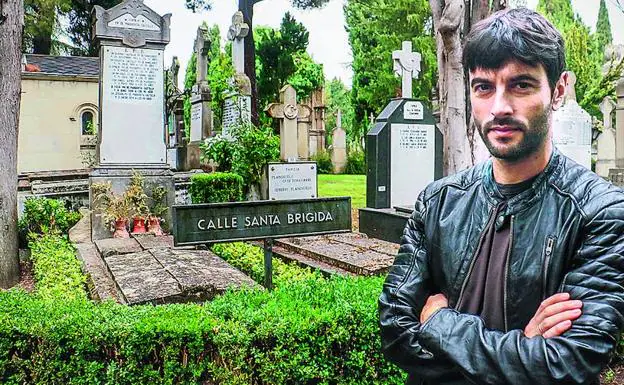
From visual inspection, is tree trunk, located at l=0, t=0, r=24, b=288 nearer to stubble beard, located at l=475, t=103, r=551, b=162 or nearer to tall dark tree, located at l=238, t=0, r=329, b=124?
stubble beard, located at l=475, t=103, r=551, b=162

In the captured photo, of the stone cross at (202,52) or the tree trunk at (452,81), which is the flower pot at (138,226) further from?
the stone cross at (202,52)

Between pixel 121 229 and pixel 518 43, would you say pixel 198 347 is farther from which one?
pixel 121 229

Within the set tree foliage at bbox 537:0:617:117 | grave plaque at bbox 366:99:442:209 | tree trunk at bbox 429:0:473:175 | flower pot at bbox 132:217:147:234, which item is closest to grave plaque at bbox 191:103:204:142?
flower pot at bbox 132:217:147:234

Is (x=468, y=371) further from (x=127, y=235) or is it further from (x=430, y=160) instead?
(x=430, y=160)

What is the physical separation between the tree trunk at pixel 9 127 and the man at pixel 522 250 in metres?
6.50

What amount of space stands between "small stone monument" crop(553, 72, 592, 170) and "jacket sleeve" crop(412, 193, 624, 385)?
982 cm

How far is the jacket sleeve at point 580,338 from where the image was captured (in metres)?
1.16

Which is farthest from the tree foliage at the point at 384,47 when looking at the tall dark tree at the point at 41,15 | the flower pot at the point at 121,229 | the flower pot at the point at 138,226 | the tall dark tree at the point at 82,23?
the flower pot at the point at 121,229

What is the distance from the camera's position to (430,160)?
10.0 metres

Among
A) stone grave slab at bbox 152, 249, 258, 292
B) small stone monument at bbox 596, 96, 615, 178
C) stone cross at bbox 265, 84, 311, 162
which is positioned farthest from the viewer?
small stone monument at bbox 596, 96, 615, 178

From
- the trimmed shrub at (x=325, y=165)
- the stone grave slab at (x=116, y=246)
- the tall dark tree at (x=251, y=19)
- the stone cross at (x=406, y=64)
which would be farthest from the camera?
the trimmed shrub at (x=325, y=165)

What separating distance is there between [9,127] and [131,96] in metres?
3.04

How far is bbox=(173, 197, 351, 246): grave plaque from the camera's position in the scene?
4508 mm

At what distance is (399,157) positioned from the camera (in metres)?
9.73
